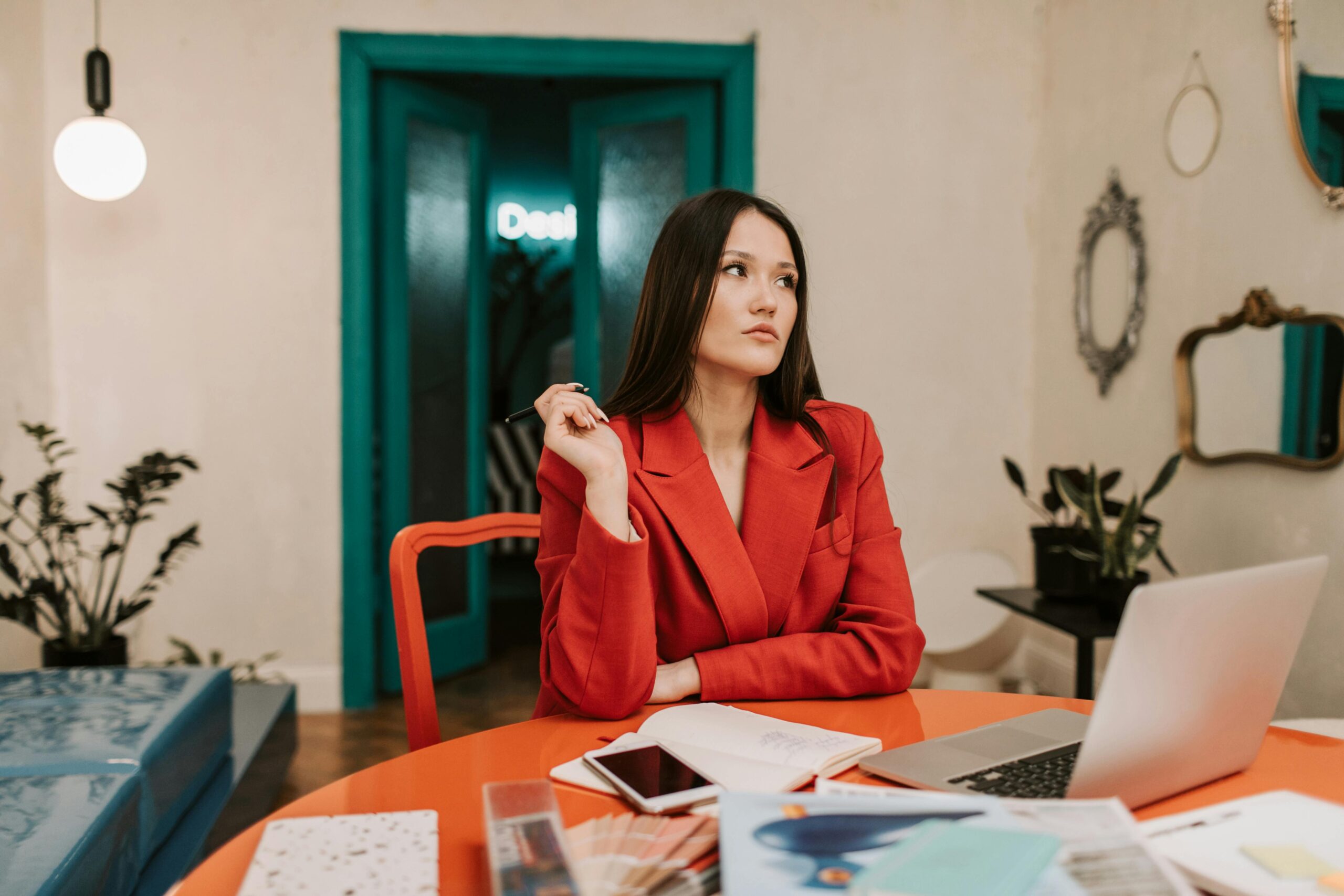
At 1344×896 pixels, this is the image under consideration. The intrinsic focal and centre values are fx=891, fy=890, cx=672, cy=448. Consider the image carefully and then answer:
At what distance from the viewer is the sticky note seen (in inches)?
22.0

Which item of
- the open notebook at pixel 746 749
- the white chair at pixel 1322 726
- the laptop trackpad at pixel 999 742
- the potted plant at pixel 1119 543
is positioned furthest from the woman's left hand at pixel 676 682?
the potted plant at pixel 1119 543

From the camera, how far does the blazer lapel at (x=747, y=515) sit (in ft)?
4.01

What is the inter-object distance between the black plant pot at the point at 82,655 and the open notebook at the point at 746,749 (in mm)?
2253

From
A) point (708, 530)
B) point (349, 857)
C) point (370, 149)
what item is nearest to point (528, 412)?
point (708, 530)

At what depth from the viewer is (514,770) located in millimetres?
845

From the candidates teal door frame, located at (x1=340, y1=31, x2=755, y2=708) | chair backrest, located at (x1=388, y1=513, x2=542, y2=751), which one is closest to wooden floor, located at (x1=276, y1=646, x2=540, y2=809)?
teal door frame, located at (x1=340, y1=31, x2=755, y2=708)

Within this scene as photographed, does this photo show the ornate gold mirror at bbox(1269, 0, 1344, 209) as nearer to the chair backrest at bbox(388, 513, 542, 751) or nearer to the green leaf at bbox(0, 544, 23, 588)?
the chair backrest at bbox(388, 513, 542, 751)

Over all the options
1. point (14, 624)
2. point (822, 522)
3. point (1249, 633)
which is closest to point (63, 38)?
point (14, 624)

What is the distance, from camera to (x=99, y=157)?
2768 mm

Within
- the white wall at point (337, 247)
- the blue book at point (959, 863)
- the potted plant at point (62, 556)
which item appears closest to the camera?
the blue book at point (959, 863)

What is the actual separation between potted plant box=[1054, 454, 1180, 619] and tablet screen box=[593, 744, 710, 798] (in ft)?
5.82

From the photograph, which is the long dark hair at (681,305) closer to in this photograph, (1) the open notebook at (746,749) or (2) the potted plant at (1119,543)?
(1) the open notebook at (746,749)

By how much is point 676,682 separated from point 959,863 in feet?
2.20

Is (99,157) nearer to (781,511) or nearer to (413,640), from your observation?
(413,640)
